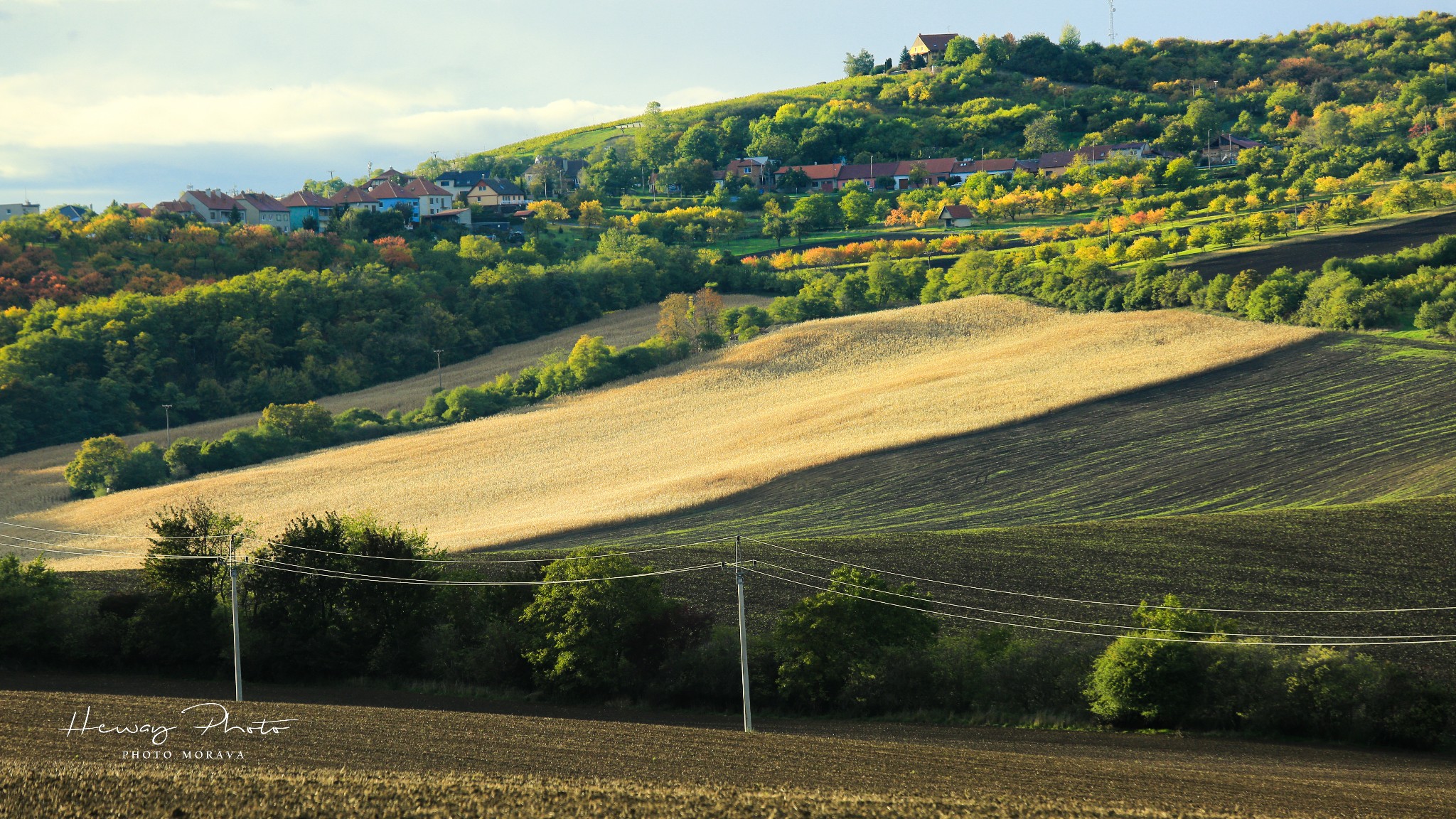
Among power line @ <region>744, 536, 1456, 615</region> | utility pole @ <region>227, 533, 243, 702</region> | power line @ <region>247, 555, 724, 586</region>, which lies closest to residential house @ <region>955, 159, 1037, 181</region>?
power line @ <region>744, 536, 1456, 615</region>

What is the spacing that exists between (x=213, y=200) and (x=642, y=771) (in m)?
125

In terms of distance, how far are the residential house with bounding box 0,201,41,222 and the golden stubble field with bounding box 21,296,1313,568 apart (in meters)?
84.5

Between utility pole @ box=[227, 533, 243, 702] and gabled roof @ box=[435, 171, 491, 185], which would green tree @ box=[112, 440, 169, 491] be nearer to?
utility pole @ box=[227, 533, 243, 702]

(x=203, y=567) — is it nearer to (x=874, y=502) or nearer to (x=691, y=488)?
(x=691, y=488)

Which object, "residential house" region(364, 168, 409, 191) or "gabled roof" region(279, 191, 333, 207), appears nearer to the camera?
"gabled roof" region(279, 191, 333, 207)

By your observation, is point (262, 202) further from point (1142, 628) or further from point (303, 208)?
point (1142, 628)

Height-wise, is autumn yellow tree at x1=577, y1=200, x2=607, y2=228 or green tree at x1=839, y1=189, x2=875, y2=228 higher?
autumn yellow tree at x1=577, y1=200, x2=607, y2=228

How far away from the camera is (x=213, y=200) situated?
12562 cm

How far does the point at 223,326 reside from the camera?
84.9 metres

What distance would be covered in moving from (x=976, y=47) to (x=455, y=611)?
612 ft

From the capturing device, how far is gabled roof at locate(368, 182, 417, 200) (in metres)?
132

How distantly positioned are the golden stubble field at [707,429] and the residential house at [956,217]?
1592 inches

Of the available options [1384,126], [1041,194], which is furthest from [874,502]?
[1384,126]

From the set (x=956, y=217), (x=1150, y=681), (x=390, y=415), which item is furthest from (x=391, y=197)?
(x=1150, y=681)
